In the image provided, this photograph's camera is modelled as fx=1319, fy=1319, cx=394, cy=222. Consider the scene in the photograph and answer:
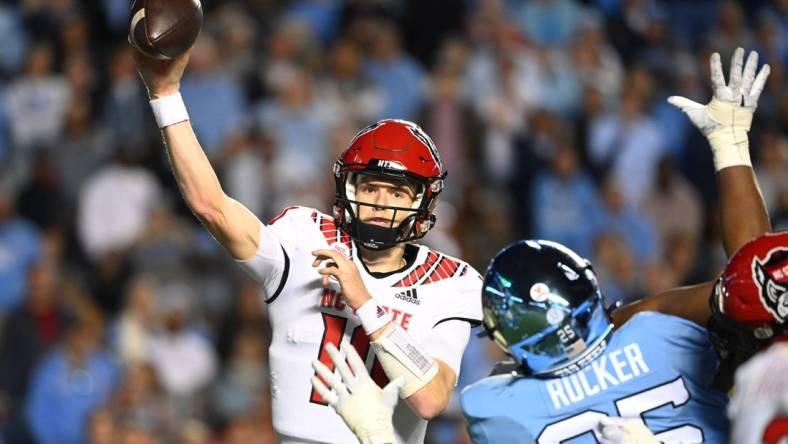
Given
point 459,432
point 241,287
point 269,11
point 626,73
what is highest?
point 269,11

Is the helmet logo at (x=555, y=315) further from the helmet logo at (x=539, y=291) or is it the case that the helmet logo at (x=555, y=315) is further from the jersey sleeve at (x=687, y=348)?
the jersey sleeve at (x=687, y=348)

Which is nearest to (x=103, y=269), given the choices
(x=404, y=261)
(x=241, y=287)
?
(x=241, y=287)

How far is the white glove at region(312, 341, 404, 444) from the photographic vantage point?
12.2 feet

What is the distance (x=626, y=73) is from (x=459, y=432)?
12.2ft

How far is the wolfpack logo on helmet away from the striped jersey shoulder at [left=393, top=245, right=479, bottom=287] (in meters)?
1.36

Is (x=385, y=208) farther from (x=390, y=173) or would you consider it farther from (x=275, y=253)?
(x=275, y=253)

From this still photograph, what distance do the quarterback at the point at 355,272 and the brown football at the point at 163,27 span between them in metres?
0.08

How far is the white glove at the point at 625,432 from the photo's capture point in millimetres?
3523

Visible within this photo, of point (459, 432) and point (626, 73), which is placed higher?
point (626, 73)

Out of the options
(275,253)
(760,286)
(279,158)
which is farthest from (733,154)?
(279,158)

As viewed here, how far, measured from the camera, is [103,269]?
943 cm

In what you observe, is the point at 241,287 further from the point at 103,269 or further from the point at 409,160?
the point at 409,160

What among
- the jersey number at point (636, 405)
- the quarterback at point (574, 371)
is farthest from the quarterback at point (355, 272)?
the jersey number at point (636, 405)

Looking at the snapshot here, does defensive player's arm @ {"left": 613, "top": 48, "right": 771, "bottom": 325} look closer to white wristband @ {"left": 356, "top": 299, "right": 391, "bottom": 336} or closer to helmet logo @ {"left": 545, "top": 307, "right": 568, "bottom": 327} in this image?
helmet logo @ {"left": 545, "top": 307, "right": 568, "bottom": 327}
